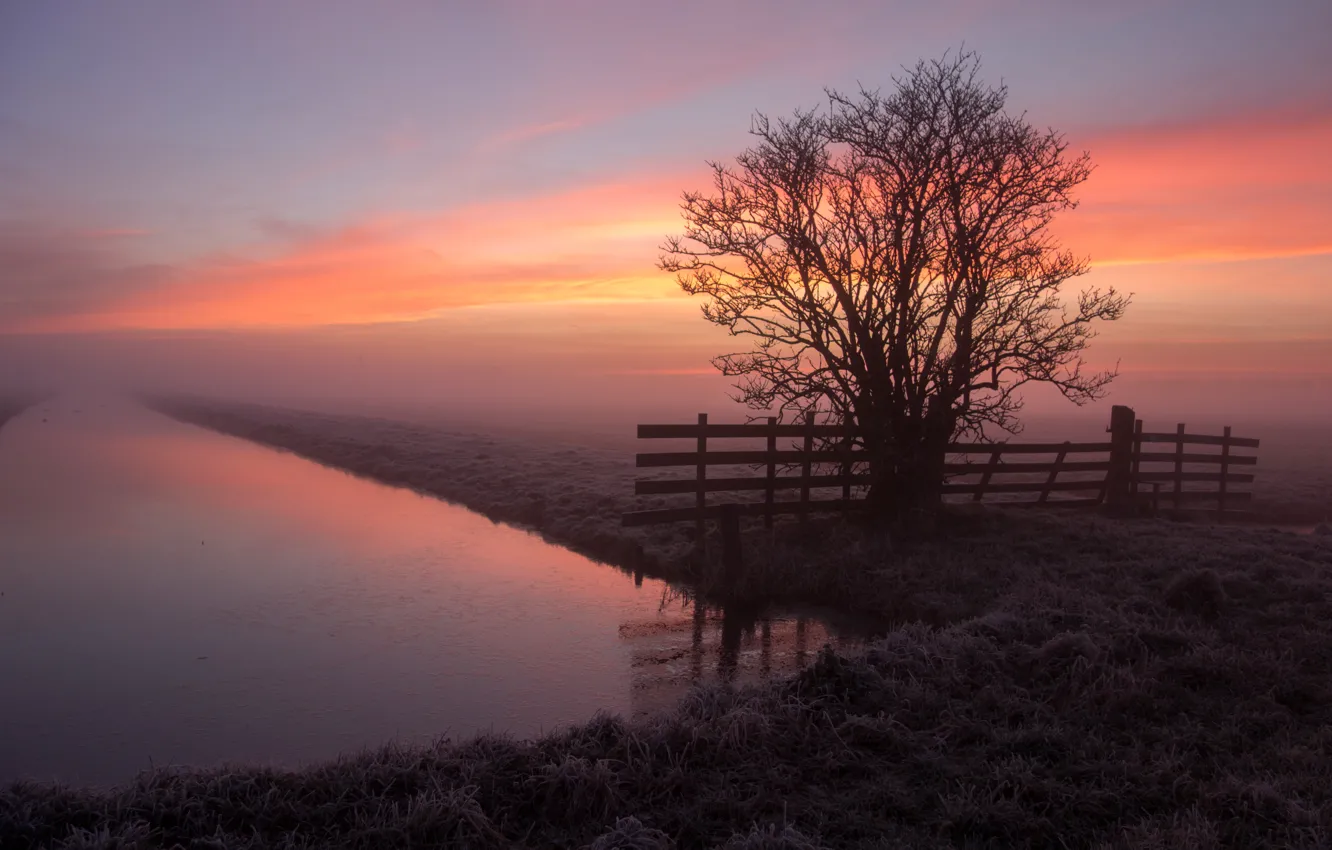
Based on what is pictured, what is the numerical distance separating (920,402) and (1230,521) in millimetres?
11572

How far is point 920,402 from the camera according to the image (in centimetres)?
1688

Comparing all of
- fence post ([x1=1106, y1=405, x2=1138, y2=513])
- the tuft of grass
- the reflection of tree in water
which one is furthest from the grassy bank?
the tuft of grass

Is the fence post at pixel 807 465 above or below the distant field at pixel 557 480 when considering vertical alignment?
above

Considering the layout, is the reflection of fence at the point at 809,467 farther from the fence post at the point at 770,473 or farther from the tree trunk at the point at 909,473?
the tree trunk at the point at 909,473

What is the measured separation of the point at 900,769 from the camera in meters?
6.59

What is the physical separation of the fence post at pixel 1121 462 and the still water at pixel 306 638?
11.8 meters

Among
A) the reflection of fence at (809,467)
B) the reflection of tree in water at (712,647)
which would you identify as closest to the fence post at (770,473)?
the reflection of fence at (809,467)

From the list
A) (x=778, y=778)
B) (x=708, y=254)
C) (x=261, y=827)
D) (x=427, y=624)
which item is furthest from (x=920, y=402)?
(x=261, y=827)

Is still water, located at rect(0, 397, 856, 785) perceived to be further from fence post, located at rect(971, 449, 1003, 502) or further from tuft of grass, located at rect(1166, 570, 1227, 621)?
fence post, located at rect(971, 449, 1003, 502)

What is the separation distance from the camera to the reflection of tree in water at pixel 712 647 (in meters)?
9.66

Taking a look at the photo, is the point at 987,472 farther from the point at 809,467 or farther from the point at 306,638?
the point at 306,638

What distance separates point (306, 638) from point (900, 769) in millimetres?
8302

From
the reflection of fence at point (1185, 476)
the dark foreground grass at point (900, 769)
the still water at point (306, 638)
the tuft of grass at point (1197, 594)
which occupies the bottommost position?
the still water at point (306, 638)

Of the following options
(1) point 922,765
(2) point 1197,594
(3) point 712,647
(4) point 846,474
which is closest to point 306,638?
(3) point 712,647
